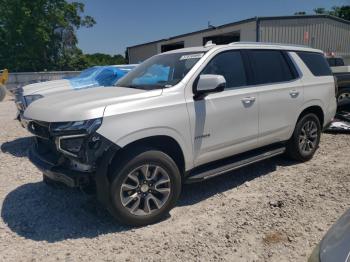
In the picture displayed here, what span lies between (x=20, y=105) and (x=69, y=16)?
133ft

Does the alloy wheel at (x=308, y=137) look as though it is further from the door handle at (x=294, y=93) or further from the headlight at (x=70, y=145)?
the headlight at (x=70, y=145)

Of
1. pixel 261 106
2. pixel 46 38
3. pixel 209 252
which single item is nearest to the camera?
pixel 209 252

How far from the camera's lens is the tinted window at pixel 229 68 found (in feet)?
13.7

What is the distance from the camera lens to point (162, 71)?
175 inches

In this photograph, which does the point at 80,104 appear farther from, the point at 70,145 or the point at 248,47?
the point at 248,47

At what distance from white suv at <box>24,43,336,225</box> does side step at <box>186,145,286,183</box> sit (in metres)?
0.01

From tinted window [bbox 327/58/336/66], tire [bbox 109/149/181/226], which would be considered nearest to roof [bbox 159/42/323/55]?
tire [bbox 109/149/181/226]

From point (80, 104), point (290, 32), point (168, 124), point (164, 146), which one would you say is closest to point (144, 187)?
point (164, 146)

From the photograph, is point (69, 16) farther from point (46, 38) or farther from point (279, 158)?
point (279, 158)

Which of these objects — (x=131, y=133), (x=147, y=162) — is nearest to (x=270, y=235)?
(x=147, y=162)

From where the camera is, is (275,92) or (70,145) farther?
(275,92)

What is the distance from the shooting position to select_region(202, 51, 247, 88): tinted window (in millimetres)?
4184

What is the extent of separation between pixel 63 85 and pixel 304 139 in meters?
4.92

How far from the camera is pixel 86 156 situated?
3207mm
